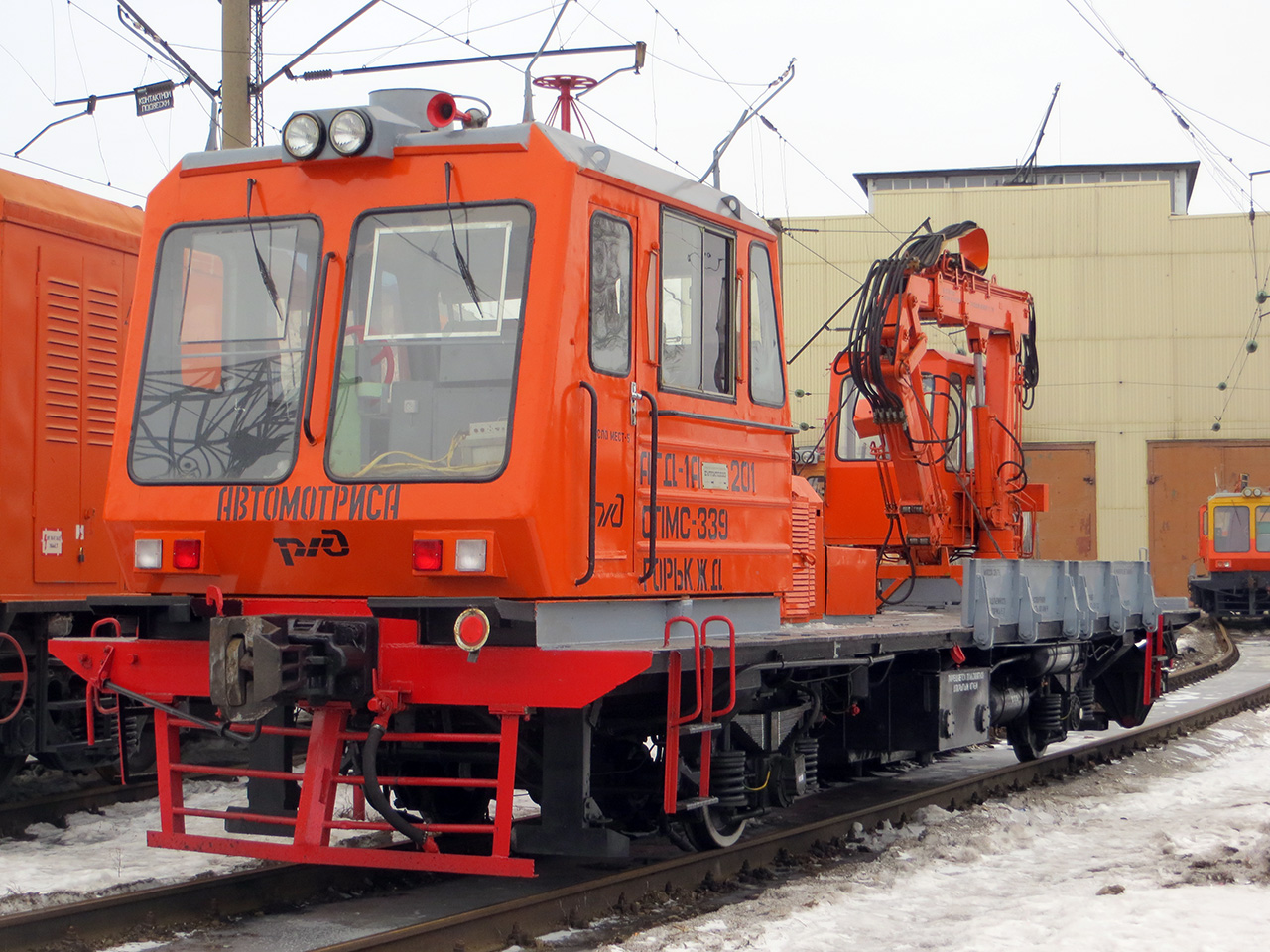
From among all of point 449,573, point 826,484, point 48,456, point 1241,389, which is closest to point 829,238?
point 1241,389

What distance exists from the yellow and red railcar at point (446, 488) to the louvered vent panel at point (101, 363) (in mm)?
3190

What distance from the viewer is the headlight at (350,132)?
6.31 metres

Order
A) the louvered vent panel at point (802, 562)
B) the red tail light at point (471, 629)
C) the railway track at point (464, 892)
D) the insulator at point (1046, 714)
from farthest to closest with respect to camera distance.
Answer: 1. the insulator at point (1046, 714)
2. the louvered vent panel at point (802, 562)
3. the railway track at point (464, 892)
4. the red tail light at point (471, 629)

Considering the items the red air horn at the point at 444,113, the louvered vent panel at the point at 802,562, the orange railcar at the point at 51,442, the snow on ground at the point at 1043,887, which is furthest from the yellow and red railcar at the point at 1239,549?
the red air horn at the point at 444,113

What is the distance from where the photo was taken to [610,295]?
21.0 feet

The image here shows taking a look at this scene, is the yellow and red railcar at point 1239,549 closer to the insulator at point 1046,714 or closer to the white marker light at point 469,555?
the insulator at point 1046,714

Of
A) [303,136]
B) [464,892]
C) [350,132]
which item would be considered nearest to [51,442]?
[303,136]

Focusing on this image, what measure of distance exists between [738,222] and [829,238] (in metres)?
31.7

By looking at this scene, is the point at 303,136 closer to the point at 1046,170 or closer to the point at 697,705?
the point at 697,705

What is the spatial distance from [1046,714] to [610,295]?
6460 mm

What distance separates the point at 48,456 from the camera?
9375 millimetres

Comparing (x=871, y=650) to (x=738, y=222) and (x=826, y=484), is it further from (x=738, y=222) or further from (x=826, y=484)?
(x=826, y=484)

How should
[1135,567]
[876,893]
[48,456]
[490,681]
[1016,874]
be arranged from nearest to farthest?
[490,681] < [876,893] < [1016,874] < [48,456] < [1135,567]

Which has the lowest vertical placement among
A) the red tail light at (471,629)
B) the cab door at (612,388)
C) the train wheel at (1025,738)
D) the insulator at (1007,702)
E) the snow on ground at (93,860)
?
the snow on ground at (93,860)
